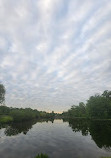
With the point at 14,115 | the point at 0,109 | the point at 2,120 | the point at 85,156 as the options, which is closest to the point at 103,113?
the point at 14,115

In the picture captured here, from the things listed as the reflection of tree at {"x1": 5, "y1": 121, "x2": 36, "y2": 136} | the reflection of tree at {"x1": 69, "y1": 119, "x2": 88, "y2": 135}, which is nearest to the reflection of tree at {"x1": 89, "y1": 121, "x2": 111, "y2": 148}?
the reflection of tree at {"x1": 69, "y1": 119, "x2": 88, "y2": 135}

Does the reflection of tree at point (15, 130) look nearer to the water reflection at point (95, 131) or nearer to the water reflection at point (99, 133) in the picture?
the water reflection at point (95, 131)

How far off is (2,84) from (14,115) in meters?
24.9

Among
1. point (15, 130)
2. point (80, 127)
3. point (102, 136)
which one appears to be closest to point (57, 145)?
point (102, 136)

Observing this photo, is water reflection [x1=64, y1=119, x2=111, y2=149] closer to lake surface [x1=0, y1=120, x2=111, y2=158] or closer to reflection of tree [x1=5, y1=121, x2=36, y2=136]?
lake surface [x1=0, y1=120, x2=111, y2=158]

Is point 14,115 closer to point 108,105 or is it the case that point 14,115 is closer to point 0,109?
point 0,109

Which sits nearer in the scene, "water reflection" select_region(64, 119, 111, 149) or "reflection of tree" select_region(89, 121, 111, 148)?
"reflection of tree" select_region(89, 121, 111, 148)

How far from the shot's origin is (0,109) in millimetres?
122375

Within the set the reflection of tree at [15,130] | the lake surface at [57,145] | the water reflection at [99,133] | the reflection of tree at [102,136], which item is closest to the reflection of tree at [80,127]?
the water reflection at [99,133]

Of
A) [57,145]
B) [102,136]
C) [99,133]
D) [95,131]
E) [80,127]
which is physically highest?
[80,127]

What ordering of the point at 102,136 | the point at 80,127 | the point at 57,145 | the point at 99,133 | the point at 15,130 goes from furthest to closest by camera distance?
1. the point at 80,127
2. the point at 15,130
3. the point at 99,133
4. the point at 102,136
5. the point at 57,145

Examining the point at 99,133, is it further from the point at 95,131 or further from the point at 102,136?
the point at 102,136

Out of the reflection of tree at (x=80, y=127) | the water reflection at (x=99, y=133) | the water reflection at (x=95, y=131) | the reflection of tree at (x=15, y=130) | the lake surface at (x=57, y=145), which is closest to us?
the lake surface at (x=57, y=145)

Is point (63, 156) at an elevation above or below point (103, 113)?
below
